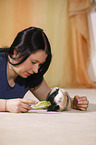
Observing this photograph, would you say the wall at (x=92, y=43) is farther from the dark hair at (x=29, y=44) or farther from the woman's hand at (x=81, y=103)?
the dark hair at (x=29, y=44)

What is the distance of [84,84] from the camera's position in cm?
322

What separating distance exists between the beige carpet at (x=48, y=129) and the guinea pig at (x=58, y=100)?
0.04 metres

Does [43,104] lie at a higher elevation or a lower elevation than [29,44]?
lower

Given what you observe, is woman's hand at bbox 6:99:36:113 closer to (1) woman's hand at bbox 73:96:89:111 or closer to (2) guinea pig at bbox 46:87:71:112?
(2) guinea pig at bbox 46:87:71:112

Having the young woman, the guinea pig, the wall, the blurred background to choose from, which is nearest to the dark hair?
the young woman

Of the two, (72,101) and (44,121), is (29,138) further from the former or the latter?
(72,101)

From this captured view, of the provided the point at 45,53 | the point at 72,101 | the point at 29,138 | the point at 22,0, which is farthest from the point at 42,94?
the point at 22,0

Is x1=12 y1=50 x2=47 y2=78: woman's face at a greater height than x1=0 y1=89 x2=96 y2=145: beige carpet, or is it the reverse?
x1=12 y1=50 x2=47 y2=78: woman's face

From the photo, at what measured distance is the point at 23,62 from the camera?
1.10 meters

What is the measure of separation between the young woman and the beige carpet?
7 centimetres

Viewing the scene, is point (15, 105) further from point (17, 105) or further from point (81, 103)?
point (81, 103)

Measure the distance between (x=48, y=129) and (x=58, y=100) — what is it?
0.97 ft

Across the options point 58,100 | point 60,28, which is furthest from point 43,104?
point 60,28

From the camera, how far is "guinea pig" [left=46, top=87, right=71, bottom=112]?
1.11 metres
